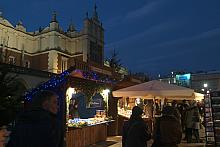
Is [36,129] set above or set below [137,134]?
above

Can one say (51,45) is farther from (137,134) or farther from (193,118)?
(137,134)

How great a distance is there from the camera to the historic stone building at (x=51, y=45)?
3325 cm

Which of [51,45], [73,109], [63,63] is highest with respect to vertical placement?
[51,45]

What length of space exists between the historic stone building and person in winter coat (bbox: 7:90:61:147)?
30192mm

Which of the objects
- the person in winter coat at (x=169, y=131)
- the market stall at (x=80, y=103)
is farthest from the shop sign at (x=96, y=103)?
the person in winter coat at (x=169, y=131)

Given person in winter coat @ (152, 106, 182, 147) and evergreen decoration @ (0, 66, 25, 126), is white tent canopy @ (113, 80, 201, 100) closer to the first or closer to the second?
person in winter coat @ (152, 106, 182, 147)

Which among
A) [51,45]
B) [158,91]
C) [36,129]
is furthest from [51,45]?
[36,129]

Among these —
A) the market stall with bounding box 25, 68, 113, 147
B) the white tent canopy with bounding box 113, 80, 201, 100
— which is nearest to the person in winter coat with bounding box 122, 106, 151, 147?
the market stall with bounding box 25, 68, 113, 147

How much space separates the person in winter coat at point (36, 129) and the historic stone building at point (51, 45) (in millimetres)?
30192

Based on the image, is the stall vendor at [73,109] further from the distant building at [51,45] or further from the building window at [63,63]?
the building window at [63,63]

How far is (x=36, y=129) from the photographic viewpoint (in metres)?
2.64

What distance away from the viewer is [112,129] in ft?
47.4

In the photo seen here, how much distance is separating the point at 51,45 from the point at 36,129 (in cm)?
3345

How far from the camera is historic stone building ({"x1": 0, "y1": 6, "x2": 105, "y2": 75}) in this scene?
109ft
